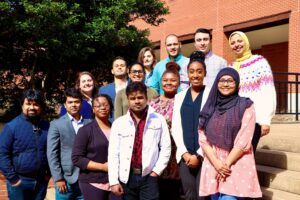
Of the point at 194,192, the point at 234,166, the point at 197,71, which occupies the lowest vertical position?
the point at 194,192

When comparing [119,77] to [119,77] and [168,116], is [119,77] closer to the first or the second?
[119,77]

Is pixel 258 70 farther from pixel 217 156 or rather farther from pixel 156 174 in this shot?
pixel 156 174

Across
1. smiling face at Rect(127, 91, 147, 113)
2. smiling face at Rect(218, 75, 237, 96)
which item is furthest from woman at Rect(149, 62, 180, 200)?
smiling face at Rect(218, 75, 237, 96)

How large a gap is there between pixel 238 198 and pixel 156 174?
2.46ft

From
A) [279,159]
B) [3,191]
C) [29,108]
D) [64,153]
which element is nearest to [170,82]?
[64,153]

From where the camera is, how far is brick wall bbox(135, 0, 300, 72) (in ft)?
44.8

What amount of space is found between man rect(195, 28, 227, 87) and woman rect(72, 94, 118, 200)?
57.1 inches

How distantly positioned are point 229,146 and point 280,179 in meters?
1.63

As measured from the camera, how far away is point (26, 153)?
12.3 feet

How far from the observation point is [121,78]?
4906 mm

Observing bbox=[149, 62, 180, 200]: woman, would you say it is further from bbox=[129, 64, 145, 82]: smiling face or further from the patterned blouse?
bbox=[129, 64, 145, 82]: smiling face

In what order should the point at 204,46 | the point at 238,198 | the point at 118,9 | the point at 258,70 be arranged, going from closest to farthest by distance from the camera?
the point at 238,198, the point at 258,70, the point at 204,46, the point at 118,9

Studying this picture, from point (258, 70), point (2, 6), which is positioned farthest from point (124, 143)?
point (2, 6)

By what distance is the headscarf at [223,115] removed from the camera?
324 cm
